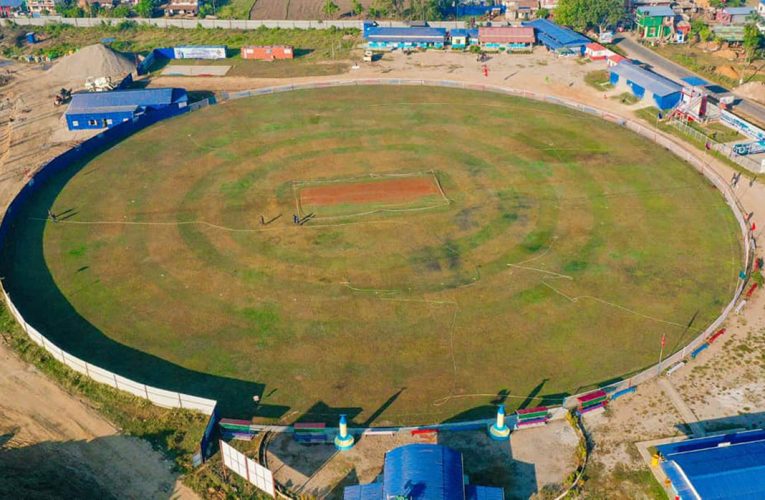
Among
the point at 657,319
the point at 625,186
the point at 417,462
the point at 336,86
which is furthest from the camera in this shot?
the point at 336,86

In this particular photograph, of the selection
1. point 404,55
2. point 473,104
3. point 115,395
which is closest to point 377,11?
point 404,55

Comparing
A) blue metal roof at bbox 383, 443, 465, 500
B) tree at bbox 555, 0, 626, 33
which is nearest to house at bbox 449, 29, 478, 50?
tree at bbox 555, 0, 626, 33

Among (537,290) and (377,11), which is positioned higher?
(377,11)

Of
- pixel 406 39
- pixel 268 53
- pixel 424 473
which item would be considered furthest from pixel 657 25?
pixel 424 473

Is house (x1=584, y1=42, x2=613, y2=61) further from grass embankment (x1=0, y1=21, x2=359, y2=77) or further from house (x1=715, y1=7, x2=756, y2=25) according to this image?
grass embankment (x1=0, y1=21, x2=359, y2=77)

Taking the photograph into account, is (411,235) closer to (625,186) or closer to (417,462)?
(625,186)

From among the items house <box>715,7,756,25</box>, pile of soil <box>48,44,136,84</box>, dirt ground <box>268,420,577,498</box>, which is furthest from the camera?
house <box>715,7,756,25</box>

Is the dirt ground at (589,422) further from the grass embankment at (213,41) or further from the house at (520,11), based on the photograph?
the house at (520,11)
